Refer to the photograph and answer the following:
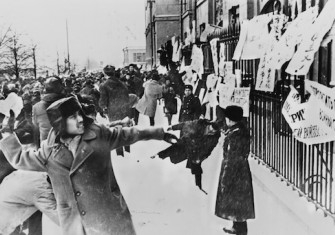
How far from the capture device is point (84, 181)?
11.5 ft

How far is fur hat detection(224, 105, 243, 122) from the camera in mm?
5171

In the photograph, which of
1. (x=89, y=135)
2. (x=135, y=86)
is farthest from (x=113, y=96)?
(x=135, y=86)

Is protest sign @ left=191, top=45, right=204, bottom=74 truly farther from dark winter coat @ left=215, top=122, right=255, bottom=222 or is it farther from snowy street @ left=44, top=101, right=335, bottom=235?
dark winter coat @ left=215, top=122, right=255, bottom=222

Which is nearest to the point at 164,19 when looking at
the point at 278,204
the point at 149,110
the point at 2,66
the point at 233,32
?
the point at 2,66

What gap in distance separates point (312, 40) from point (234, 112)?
1.06m

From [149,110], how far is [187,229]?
914 cm

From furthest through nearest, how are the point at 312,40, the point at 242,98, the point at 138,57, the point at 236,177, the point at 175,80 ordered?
1. the point at 138,57
2. the point at 175,80
3. the point at 242,98
4. the point at 236,177
5. the point at 312,40

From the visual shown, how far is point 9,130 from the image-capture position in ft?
12.6

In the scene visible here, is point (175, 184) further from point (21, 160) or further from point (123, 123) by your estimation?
point (21, 160)

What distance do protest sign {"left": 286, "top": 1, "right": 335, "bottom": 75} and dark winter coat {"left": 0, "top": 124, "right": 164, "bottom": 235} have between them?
7.93 feet

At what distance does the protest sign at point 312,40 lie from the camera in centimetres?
487

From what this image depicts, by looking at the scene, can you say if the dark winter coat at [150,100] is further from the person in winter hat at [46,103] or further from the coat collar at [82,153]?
the coat collar at [82,153]

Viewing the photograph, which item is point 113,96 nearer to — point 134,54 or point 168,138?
point 168,138

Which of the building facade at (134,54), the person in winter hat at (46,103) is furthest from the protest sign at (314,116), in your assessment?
the building facade at (134,54)
